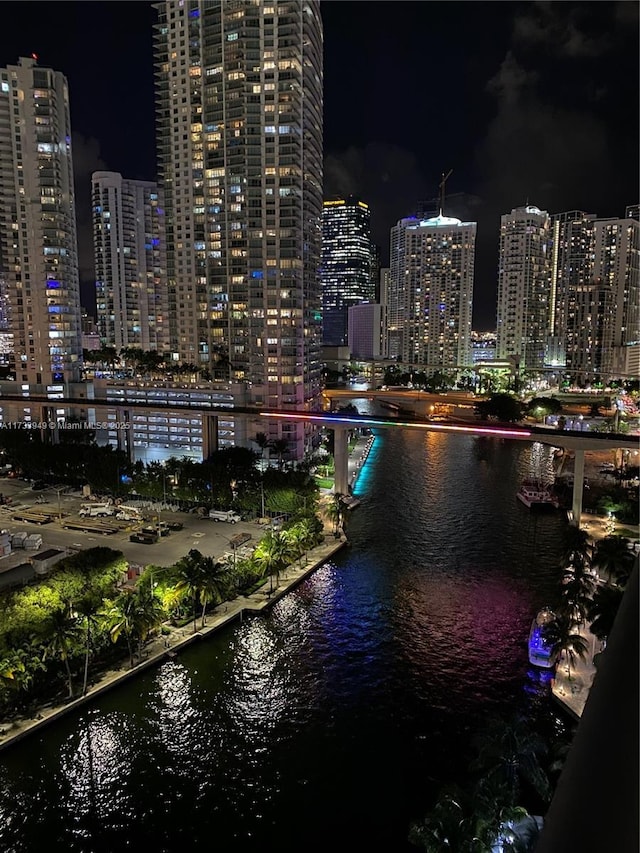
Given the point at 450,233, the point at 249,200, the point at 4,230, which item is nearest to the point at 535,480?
the point at 249,200

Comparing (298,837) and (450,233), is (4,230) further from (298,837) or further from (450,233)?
(450,233)

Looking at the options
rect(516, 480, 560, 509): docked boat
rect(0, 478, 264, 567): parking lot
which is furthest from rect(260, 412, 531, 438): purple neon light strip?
rect(0, 478, 264, 567): parking lot

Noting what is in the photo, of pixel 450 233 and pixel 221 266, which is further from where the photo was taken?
pixel 450 233

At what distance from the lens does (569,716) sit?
24453mm

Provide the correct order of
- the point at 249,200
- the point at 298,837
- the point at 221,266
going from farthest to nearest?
the point at 221,266 → the point at 249,200 → the point at 298,837

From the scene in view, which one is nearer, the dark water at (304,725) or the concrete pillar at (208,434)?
the dark water at (304,725)

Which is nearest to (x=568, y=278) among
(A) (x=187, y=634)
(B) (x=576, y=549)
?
(B) (x=576, y=549)

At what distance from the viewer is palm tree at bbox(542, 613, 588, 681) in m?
25.5

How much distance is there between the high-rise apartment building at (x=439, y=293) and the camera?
160 meters

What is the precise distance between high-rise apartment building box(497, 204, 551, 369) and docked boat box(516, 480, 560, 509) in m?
95.3

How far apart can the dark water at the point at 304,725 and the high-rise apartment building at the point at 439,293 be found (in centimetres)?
12683

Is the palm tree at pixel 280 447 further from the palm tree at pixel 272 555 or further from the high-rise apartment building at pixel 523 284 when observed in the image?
the high-rise apartment building at pixel 523 284

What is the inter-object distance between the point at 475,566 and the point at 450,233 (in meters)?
138

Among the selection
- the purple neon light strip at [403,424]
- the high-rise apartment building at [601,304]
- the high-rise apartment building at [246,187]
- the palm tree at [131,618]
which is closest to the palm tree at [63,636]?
the palm tree at [131,618]
